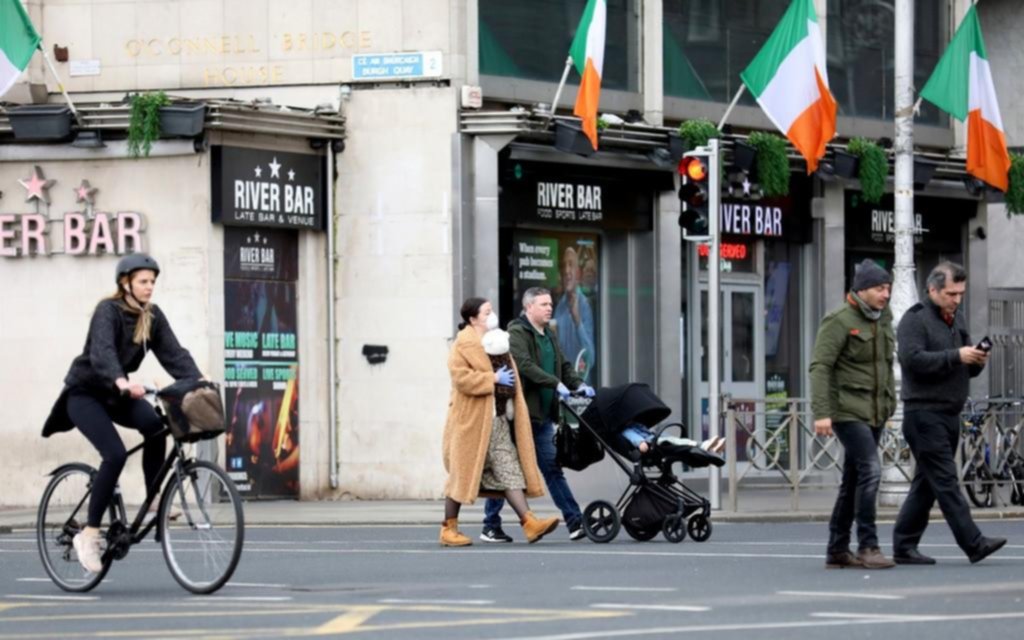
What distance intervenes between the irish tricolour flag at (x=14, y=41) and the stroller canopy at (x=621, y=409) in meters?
9.01

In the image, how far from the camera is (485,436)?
16.9m

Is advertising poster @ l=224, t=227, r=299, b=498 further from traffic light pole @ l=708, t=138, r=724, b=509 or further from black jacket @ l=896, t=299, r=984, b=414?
black jacket @ l=896, t=299, r=984, b=414

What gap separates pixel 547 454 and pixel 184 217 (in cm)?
774

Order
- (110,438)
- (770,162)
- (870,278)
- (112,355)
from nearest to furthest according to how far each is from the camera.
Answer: (112,355) → (110,438) → (870,278) → (770,162)

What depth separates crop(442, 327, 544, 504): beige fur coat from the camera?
16.8 m

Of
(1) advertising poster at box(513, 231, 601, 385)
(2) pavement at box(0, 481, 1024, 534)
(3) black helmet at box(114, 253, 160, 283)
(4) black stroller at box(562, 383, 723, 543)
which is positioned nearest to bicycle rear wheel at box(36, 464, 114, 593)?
(3) black helmet at box(114, 253, 160, 283)

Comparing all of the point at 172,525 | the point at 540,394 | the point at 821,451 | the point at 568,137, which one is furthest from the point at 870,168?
the point at 172,525

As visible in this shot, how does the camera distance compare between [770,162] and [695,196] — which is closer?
[695,196]

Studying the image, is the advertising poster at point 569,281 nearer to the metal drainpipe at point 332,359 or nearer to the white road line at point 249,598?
the metal drainpipe at point 332,359

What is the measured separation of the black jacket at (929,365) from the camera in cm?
1412

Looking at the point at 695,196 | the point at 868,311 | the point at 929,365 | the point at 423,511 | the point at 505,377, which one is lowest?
the point at 423,511

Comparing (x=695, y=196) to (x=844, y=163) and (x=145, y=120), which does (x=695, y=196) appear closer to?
(x=145, y=120)

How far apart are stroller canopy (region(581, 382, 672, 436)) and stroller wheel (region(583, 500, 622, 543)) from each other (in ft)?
1.80

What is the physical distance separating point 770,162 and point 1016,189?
486 cm
